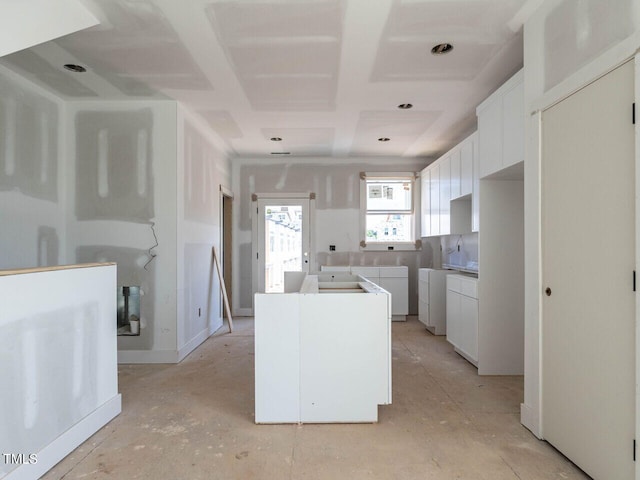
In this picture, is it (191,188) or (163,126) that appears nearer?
(163,126)

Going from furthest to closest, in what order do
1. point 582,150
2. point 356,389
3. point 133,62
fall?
1. point 133,62
2. point 356,389
3. point 582,150

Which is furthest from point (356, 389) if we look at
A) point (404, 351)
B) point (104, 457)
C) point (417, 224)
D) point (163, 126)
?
point (417, 224)

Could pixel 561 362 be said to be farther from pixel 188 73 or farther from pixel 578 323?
pixel 188 73

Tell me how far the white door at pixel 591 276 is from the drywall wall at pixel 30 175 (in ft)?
13.3

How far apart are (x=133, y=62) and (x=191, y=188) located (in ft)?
4.96

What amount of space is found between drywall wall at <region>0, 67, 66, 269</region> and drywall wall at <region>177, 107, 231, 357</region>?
1155 millimetres

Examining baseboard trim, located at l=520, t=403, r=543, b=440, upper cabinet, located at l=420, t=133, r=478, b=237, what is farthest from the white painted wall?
upper cabinet, located at l=420, t=133, r=478, b=237

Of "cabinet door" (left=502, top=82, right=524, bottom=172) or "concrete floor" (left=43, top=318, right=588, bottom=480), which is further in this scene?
"cabinet door" (left=502, top=82, right=524, bottom=172)

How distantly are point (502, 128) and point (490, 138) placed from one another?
21 cm

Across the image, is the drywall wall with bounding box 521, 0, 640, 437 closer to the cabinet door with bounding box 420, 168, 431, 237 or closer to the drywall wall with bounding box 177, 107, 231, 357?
the cabinet door with bounding box 420, 168, 431, 237

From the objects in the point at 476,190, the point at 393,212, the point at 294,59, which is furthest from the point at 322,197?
the point at 294,59

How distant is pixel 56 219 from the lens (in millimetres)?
3570

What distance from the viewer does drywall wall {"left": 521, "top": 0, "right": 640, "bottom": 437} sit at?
5.44ft

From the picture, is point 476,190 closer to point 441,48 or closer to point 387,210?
point 441,48
